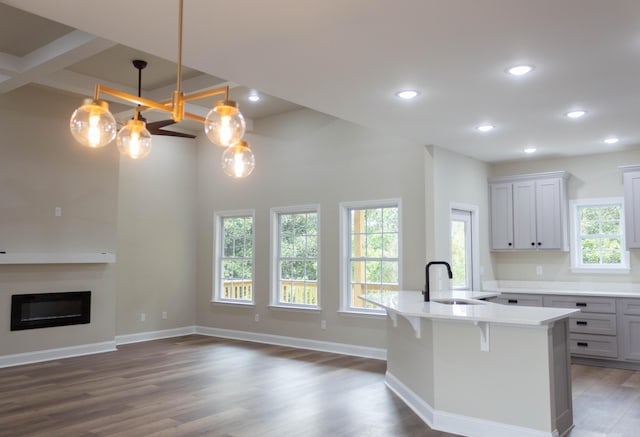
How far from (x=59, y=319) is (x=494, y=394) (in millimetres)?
5675

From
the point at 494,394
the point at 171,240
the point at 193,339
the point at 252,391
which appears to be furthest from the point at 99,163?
the point at 494,394

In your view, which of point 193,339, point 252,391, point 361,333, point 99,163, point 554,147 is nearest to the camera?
point 252,391

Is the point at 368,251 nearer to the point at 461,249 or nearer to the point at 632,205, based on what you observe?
the point at 461,249

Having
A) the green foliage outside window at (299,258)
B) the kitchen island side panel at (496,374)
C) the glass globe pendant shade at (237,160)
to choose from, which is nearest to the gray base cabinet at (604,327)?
the kitchen island side panel at (496,374)

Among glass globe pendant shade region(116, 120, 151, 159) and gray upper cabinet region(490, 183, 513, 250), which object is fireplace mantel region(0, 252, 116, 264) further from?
gray upper cabinet region(490, 183, 513, 250)

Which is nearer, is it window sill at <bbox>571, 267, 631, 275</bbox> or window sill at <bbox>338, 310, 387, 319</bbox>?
window sill at <bbox>571, 267, 631, 275</bbox>

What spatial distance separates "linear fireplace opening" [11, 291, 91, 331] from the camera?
6453 mm

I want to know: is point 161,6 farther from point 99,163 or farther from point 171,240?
point 171,240

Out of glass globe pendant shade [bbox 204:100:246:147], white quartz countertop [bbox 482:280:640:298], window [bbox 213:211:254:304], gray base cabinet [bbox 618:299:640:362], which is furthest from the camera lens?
window [bbox 213:211:254:304]

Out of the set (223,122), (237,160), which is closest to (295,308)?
(237,160)

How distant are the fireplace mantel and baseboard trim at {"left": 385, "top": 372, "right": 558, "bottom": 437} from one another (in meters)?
4.83

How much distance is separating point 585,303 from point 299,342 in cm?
389

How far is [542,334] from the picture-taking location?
11.6 feet

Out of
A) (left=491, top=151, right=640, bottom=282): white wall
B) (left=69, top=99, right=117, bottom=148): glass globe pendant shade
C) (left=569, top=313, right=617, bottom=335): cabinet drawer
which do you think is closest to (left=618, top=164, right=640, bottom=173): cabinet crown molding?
(left=491, top=151, right=640, bottom=282): white wall
